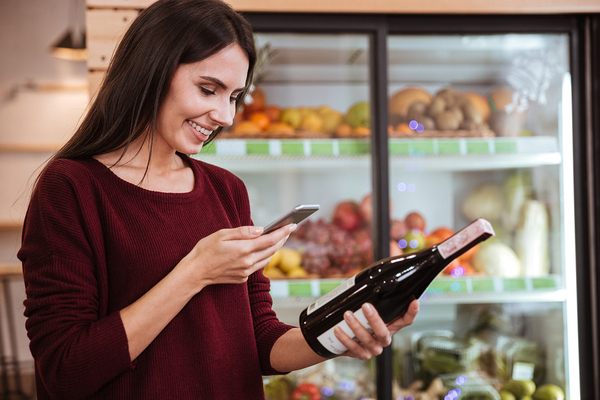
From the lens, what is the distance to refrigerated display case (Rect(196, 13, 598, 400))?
1.72m

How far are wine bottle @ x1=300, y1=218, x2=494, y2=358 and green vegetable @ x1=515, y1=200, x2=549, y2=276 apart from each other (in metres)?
1.35

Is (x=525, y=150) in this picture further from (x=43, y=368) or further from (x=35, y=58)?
(x=35, y=58)

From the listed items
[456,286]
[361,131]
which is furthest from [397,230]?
[361,131]

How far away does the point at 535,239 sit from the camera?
198 cm

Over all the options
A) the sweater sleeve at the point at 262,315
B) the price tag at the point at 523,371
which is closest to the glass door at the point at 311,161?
the price tag at the point at 523,371

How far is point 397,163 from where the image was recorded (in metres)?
1.97

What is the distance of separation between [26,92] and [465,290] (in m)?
3.33

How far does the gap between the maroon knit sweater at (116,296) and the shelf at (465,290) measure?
2.53ft

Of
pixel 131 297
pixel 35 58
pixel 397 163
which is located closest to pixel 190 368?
pixel 131 297

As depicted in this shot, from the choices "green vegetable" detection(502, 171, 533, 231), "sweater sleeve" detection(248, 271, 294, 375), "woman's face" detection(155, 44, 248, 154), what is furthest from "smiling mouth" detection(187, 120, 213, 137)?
"green vegetable" detection(502, 171, 533, 231)

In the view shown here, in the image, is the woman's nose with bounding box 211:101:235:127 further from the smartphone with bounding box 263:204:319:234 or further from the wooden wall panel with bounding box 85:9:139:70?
the wooden wall panel with bounding box 85:9:139:70

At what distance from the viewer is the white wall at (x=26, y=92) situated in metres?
3.45

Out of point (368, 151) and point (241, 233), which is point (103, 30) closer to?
point (368, 151)

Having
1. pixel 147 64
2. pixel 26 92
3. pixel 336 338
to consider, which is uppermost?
pixel 26 92
